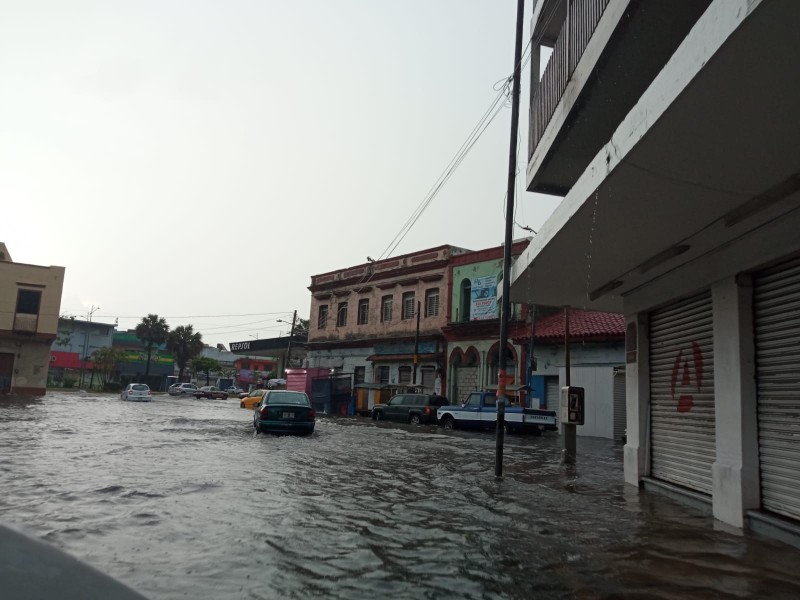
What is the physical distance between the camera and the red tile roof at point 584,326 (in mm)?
25438

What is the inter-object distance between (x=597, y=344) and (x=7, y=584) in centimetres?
2597

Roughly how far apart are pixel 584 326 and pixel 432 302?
39.0 feet

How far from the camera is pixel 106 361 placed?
6712cm

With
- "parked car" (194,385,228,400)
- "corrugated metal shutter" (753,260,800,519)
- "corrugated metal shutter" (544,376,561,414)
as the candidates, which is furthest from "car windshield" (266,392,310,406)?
"parked car" (194,385,228,400)

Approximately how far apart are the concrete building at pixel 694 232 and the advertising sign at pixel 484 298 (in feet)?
69.3

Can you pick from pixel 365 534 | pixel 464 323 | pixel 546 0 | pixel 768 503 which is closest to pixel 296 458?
pixel 365 534

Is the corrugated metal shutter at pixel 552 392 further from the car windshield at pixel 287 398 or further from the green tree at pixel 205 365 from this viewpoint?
the green tree at pixel 205 365

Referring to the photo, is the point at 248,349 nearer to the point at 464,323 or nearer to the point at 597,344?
the point at 464,323

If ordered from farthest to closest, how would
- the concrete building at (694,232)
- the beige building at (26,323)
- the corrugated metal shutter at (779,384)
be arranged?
the beige building at (26,323) < the corrugated metal shutter at (779,384) < the concrete building at (694,232)

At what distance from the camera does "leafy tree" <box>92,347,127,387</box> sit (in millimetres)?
66875

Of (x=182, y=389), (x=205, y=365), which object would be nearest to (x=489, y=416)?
(x=182, y=389)

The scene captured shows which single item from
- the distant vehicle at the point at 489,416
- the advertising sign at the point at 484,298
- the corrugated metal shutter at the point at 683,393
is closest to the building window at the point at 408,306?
the advertising sign at the point at 484,298

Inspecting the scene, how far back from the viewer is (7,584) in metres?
1.55

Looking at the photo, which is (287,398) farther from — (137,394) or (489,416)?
(137,394)
